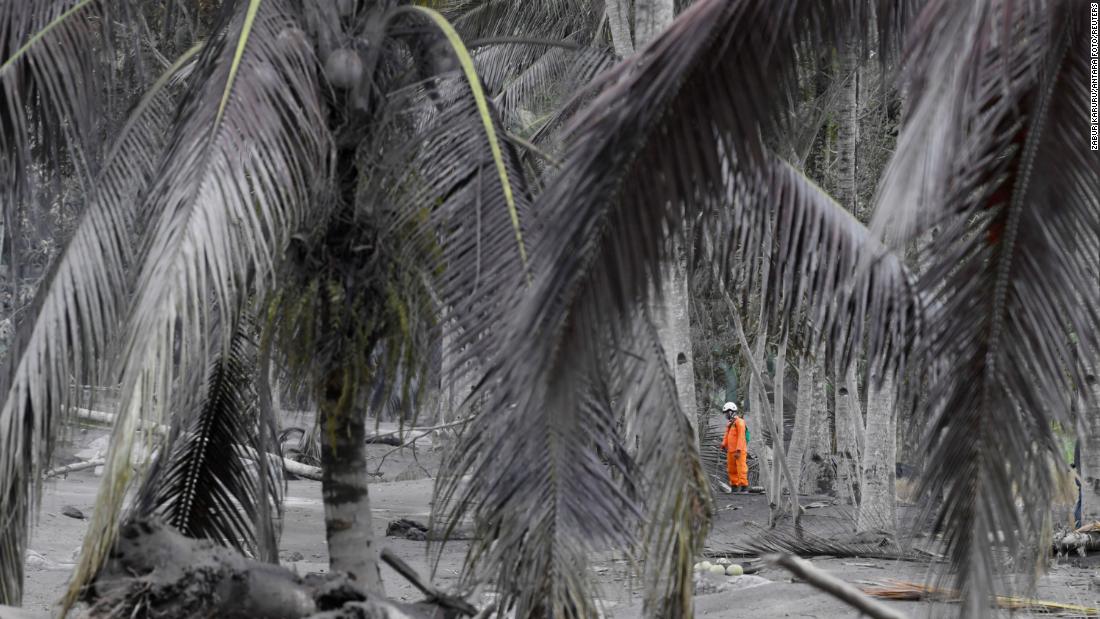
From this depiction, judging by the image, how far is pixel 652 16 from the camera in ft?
25.2

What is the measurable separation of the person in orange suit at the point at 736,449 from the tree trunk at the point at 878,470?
685 centimetres

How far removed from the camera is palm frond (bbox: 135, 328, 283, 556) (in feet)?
21.6

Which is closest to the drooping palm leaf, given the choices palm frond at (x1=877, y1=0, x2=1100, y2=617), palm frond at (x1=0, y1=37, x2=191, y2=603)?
palm frond at (x1=877, y1=0, x2=1100, y2=617)

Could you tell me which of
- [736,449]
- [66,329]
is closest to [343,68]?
[66,329]

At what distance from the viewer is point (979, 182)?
3.12 m

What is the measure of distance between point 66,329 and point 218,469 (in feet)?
6.53

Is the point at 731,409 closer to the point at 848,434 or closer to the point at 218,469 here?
the point at 848,434

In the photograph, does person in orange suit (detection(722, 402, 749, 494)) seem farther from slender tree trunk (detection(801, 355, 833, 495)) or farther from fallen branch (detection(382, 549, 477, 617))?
fallen branch (detection(382, 549, 477, 617))

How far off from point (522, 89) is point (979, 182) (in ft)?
38.6

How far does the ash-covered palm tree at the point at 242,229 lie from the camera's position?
454 centimetres

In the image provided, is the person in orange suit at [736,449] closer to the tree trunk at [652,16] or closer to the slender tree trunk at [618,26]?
the slender tree trunk at [618,26]

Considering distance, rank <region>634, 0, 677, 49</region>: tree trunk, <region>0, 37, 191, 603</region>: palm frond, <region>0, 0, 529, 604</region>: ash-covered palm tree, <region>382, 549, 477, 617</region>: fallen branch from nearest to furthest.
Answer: <region>0, 0, 529, 604</region>: ash-covered palm tree
<region>0, 37, 191, 603</region>: palm frond
<region>382, 549, 477, 617</region>: fallen branch
<region>634, 0, 677, 49</region>: tree trunk

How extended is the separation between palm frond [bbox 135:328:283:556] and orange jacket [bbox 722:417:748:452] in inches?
543

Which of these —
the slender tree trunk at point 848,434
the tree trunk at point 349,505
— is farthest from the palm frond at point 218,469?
the slender tree trunk at point 848,434
